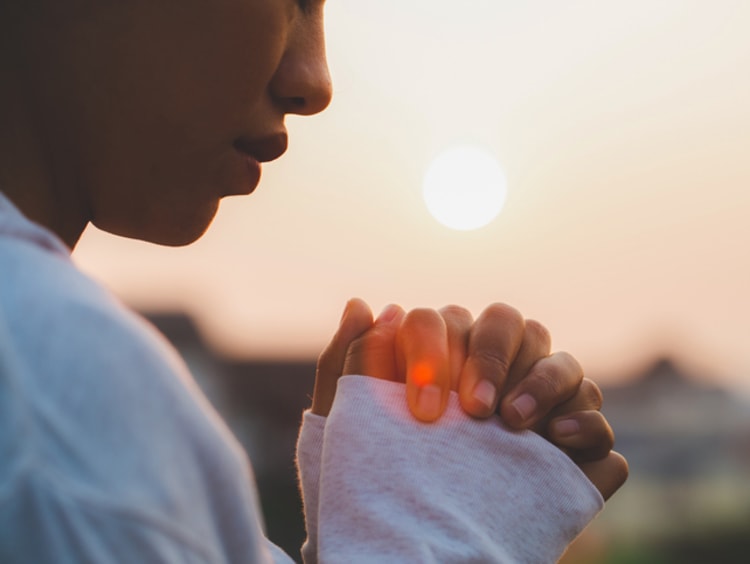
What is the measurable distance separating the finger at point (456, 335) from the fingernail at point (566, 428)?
6.8 inches

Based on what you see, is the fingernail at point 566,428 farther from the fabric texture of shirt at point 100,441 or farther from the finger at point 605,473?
the fabric texture of shirt at point 100,441

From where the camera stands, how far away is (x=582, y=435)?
1.43 m

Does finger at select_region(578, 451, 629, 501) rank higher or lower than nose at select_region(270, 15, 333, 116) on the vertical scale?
lower

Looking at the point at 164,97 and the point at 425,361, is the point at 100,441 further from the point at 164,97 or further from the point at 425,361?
the point at 425,361

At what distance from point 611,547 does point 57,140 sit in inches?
1309

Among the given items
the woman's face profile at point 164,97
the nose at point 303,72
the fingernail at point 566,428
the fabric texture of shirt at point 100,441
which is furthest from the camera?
the fingernail at point 566,428

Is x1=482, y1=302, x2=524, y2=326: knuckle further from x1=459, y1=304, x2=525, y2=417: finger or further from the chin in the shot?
the chin

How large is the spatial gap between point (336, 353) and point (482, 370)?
0.80 feet

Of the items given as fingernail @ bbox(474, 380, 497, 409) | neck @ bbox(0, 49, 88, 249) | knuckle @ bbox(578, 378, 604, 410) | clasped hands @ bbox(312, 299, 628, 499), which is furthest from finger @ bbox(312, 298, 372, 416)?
neck @ bbox(0, 49, 88, 249)

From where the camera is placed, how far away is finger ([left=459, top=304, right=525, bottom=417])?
1321mm

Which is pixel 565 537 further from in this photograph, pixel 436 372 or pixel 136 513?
pixel 136 513

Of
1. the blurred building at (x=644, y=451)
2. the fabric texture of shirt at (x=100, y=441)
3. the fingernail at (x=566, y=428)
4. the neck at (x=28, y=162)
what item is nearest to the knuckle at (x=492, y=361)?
the fingernail at (x=566, y=428)

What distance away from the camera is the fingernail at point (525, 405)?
4.41 feet

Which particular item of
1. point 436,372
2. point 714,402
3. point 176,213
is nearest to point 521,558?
point 436,372
